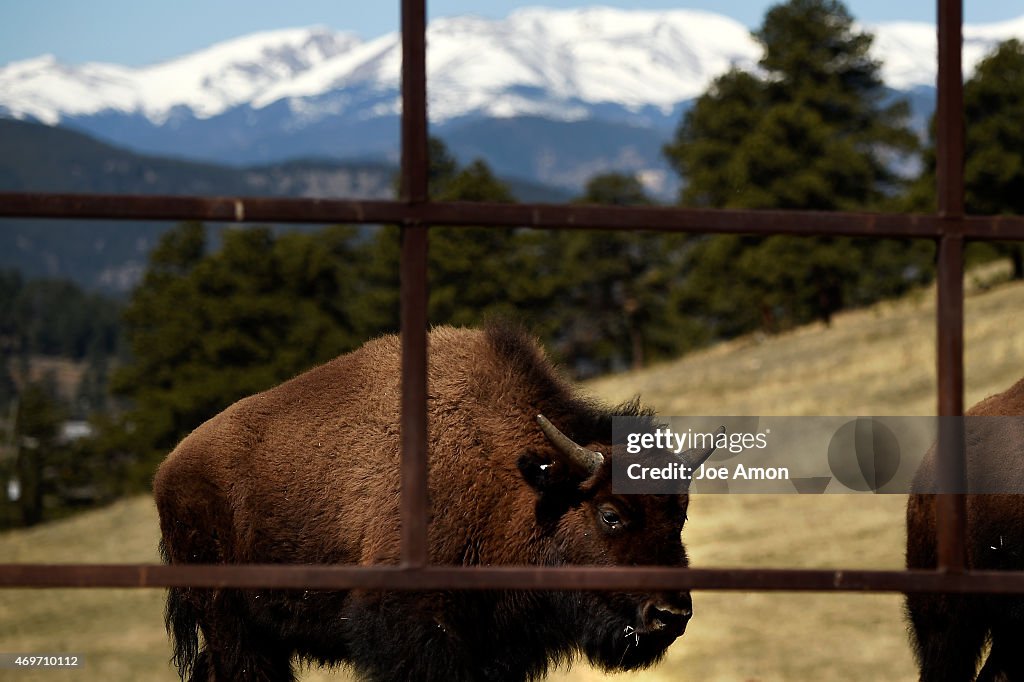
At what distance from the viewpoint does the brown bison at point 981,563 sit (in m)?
4.68

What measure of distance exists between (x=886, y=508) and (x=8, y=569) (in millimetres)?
16108

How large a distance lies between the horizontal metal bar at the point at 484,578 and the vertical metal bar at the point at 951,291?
117 mm

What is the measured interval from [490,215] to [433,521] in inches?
85.0

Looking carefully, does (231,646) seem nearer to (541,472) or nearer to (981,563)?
(541,472)

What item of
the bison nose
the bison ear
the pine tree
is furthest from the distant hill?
the bison nose

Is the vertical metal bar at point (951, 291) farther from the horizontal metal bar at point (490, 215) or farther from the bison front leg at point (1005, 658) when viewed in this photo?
the bison front leg at point (1005, 658)

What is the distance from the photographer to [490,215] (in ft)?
8.99

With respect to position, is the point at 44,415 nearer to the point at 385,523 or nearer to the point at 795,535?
the point at 795,535

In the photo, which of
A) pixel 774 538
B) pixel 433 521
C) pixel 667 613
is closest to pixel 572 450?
pixel 433 521

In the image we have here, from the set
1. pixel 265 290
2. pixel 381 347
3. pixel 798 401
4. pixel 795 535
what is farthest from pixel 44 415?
pixel 381 347

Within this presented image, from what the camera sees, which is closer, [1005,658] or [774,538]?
[1005,658]

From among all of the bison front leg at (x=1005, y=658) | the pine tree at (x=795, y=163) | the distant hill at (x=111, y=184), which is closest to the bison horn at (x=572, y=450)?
the bison front leg at (x=1005, y=658)

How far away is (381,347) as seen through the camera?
17.2 feet

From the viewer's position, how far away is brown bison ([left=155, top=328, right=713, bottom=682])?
4.49 m
